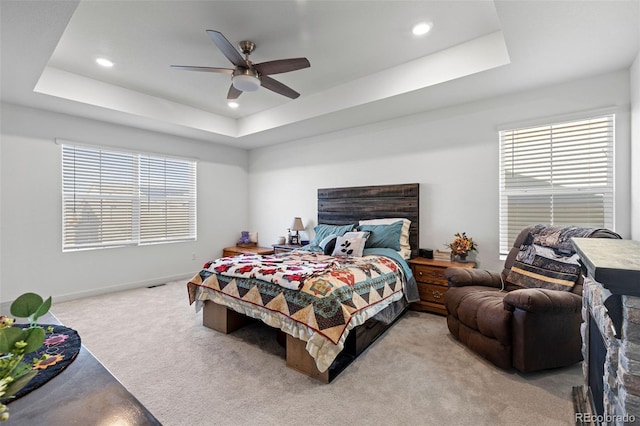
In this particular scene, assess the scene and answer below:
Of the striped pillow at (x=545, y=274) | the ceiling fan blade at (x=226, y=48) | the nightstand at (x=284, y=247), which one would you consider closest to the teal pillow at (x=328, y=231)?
the nightstand at (x=284, y=247)

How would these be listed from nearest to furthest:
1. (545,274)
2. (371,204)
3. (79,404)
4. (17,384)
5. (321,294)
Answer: (17,384), (79,404), (321,294), (545,274), (371,204)

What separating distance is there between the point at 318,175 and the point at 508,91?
9.41 feet

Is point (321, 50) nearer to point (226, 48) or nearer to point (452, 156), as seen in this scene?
point (226, 48)

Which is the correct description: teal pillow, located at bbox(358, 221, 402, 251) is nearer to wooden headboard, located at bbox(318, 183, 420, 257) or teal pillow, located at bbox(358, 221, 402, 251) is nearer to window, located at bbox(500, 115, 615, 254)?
wooden headboard, located at bbox(318, 183, 420, 257)

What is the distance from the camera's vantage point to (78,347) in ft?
3.35

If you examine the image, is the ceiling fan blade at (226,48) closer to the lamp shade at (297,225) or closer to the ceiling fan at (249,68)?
the ceiling fan at (249,68)

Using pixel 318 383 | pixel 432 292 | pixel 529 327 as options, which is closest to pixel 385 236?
pixel 432 292

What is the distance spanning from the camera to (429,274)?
3.41 m

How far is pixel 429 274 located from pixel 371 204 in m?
1.32

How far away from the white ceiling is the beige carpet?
2.55 m

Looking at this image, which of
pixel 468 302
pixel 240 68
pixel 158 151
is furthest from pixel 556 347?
pixel 158 151

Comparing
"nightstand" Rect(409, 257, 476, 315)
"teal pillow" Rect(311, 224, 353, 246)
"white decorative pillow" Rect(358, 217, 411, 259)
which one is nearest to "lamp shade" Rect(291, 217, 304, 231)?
"teal pillow" Rect(311, 224, 353, 246)

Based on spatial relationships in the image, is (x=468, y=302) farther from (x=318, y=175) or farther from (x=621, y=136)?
(x=318, y=175)

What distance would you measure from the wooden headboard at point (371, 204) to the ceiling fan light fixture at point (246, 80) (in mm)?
2271
